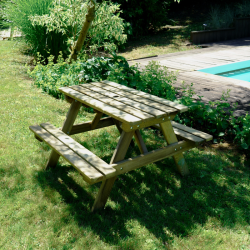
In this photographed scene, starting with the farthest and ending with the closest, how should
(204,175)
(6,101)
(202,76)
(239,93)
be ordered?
1. (202,76)
2. (239,93)
3. (6,101)
4. (204,175)

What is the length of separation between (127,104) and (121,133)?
0.30m

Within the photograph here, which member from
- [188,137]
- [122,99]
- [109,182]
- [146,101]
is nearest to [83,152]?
[109,182]

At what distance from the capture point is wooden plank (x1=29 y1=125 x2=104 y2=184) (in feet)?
7.47

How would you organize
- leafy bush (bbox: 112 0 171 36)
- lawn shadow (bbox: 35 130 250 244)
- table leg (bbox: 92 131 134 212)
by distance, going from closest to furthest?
lawn shadow (bbox: 35 130 250 244), table leg (bbox: 92 131 134 212), leafy bush (bbox: 112 0 171 36)

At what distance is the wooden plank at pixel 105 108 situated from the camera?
7.98 feet

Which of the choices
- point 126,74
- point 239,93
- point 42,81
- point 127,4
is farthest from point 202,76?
point 127,4

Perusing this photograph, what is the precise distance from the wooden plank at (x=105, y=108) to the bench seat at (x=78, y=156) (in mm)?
402

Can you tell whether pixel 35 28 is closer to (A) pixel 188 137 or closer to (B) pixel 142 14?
(A) pixel 188 137

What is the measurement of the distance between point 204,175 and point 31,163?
1932 mm

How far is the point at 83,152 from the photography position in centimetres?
268

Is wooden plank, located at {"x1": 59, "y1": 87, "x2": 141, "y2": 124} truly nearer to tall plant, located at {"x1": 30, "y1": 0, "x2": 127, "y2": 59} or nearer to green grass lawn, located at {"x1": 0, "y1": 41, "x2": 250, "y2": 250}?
green grass lawn, located at {"x1": 0, "y1": 41, "x2": 250, "y2": 250}

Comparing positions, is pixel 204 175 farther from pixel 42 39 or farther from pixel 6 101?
pixel 42 39

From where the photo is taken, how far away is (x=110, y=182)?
2.64 m

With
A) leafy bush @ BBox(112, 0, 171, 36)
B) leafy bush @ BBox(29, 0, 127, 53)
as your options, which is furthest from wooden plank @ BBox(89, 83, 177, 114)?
leafy bush @ BBox(112, 0, 171, 36)
